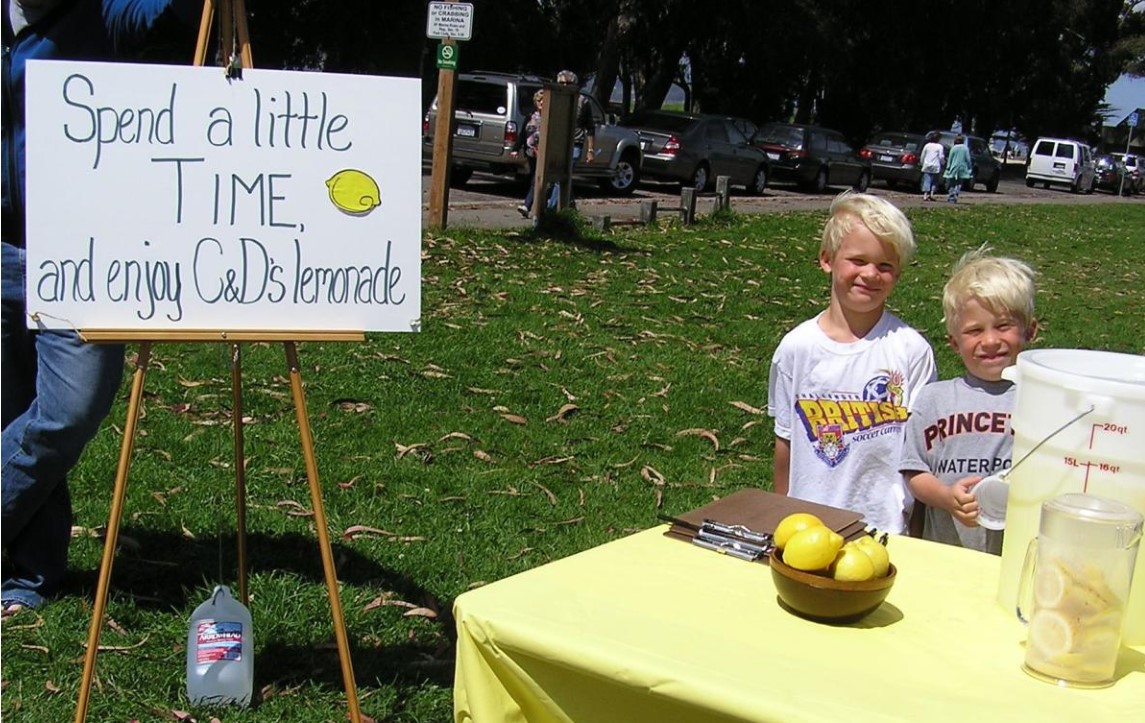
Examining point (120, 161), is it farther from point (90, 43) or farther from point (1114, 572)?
Answer: point (1114, 572)

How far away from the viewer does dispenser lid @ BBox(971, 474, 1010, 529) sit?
2385 mm

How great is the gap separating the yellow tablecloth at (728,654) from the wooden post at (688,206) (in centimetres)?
1336

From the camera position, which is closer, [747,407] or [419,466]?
[419,466]

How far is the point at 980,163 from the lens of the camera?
35.2 m

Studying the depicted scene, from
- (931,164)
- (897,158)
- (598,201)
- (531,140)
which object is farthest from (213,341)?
(897,158)

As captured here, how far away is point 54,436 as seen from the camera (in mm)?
3814

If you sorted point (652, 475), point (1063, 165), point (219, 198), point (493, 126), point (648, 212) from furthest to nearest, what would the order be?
1. point (1063, 165)
2. point (493, 126)
3. point (648, 212)
4. point (652, 475)
5. point (219, 198)

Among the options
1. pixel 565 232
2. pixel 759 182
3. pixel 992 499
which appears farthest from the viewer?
pixel 759 182

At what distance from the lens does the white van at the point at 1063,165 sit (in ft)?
134

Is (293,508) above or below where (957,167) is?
below

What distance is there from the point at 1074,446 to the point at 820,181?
2755 centimetres

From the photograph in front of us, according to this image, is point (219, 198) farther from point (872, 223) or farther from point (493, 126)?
point (493, 126)

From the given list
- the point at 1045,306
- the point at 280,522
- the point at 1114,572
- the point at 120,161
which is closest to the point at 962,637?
the point at 1114,572

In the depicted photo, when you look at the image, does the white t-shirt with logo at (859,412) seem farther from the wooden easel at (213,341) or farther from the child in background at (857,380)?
the wooden easel at (213,341)
